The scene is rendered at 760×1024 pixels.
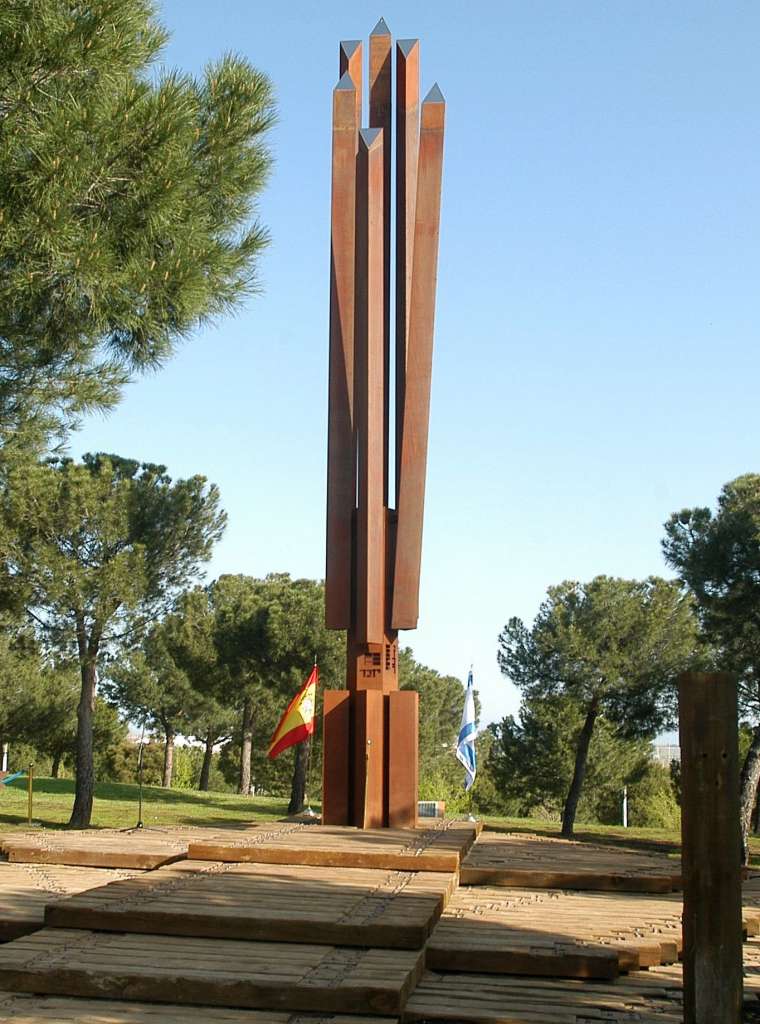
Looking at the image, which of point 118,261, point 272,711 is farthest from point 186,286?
point 272,711

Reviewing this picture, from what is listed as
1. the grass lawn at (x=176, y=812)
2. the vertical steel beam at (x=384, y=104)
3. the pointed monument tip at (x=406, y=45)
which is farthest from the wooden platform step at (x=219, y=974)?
the grass lawn at (x=176, y=812)

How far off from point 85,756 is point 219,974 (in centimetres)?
1630

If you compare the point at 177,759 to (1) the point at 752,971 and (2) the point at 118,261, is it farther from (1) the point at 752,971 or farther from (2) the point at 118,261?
(1) the point at 752,971

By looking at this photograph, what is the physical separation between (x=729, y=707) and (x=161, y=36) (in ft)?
20.5

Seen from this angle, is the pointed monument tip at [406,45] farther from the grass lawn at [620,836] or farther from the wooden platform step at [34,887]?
the grass lawn at [620,836]

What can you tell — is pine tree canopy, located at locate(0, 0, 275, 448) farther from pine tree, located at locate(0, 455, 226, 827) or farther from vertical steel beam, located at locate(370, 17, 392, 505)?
pine tree, located at locate(0, 455, 226, 827)

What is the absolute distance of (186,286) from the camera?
7.99 meters

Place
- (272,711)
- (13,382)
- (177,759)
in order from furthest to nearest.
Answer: (177,759) < (272,711) < (13,382)

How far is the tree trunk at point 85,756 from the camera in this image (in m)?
19.1

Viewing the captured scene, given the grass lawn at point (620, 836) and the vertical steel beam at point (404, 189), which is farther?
the grass lawn at point (620, 836)

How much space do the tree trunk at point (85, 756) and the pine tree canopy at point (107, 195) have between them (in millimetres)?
11230

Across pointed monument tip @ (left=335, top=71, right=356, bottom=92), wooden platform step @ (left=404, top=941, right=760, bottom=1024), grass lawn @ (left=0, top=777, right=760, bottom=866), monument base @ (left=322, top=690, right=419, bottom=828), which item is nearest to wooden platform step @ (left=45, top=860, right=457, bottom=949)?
wooden platform step @ (left=404, top=941, right=760, bottom=1024)

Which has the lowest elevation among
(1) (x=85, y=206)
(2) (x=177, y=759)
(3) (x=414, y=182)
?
(2) (x=177, y=759)

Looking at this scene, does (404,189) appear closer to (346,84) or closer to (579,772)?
(346,84)
